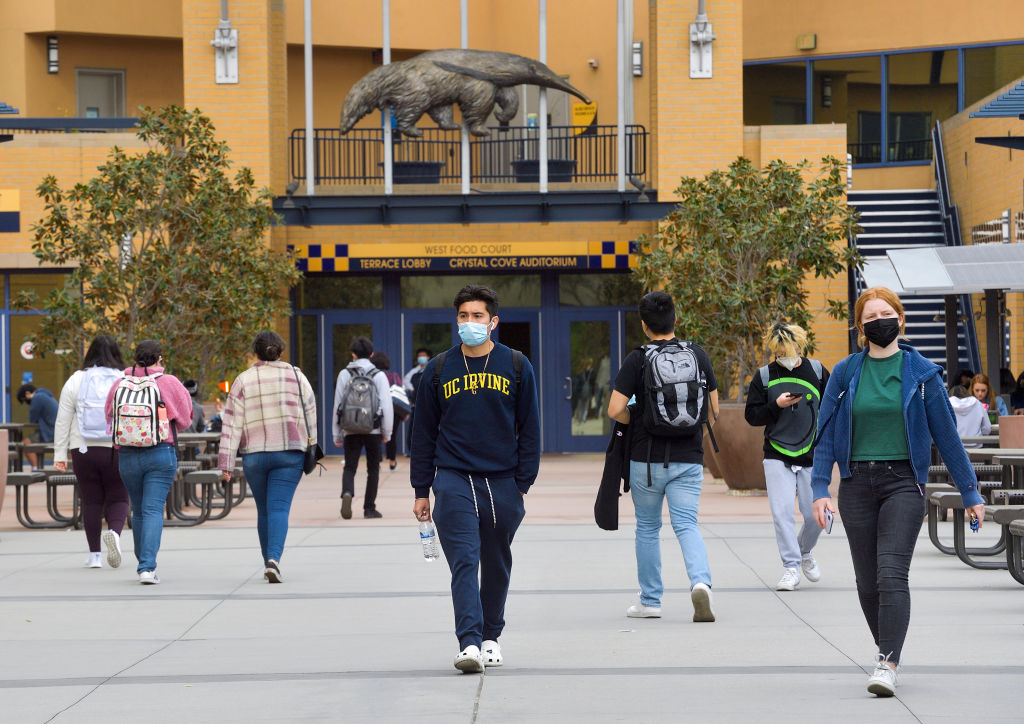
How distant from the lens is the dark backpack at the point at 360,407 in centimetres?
1534

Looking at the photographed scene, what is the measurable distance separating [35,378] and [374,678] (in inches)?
747

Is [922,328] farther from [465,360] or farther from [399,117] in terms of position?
[465,360]

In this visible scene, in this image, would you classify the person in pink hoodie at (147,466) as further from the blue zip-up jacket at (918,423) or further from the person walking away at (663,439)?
the blue zip-up jacket at (918,423)

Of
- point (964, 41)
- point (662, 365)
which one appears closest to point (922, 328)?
point (964, 41)

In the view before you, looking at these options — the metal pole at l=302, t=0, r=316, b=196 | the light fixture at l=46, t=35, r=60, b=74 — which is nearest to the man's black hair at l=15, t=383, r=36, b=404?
the metal pole at l=302, t=0, r=316, b=196

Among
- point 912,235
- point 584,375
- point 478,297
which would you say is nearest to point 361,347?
point 478,297

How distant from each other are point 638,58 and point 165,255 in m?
12.1

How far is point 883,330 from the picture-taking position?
6668 mm

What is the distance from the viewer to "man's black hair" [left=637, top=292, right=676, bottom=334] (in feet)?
28.7

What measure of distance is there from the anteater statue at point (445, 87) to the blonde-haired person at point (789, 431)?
48.3 ft

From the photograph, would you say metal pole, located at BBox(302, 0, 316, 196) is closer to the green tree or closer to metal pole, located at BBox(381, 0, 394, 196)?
metal pole, located at BBox(381, 0, 394, 196)

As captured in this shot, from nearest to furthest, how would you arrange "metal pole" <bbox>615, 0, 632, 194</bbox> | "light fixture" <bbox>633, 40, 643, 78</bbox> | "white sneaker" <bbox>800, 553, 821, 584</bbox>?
"white sneaker" <bbox>800, 553, 821, 584</bbox> < "metal pole" <bbox>615, 0, 632, 194</bbox> < "light fixture" <bbox>633, 40, 643, 78</bbox>

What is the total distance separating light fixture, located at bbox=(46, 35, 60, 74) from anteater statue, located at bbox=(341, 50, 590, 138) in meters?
7.50

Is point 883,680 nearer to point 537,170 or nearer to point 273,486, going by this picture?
point 273,486
